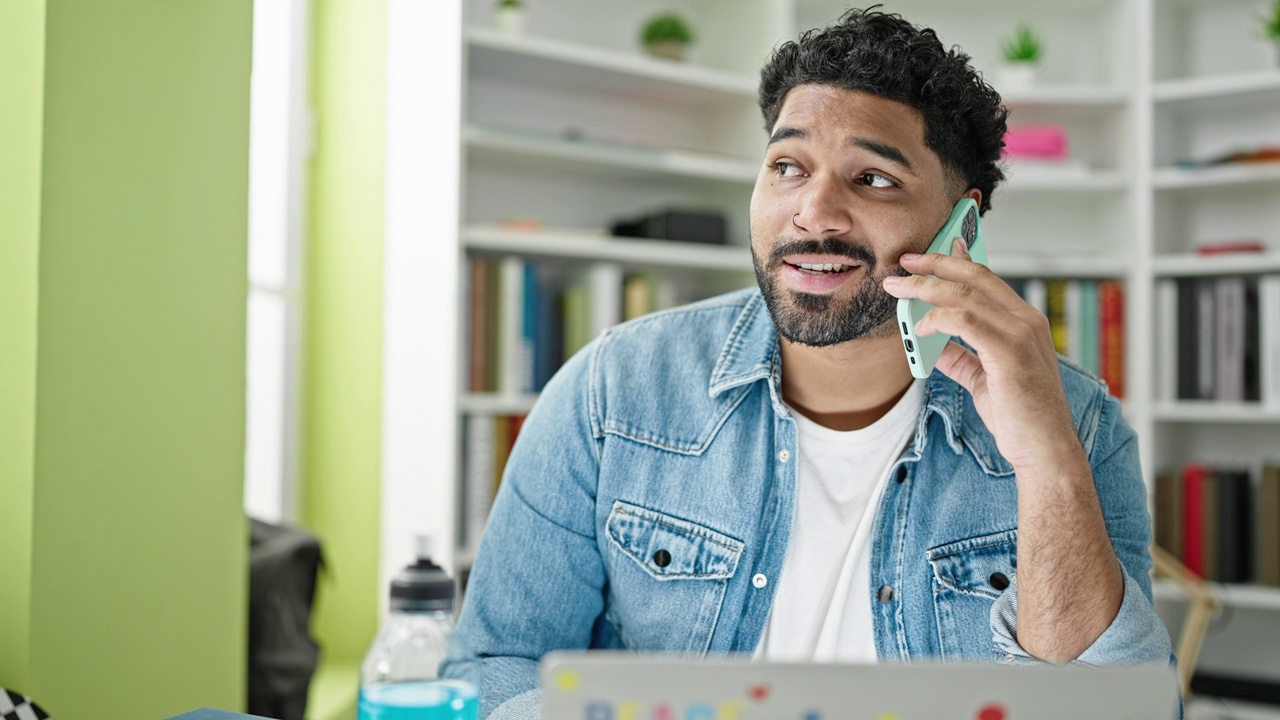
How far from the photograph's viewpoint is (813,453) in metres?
1.43

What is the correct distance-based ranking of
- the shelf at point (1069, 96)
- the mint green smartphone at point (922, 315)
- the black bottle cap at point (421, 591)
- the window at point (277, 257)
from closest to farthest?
the black bottle cap at point (421, 591)
the mint green smartphone at point (922, 315)
the window at point (277, 257)
the shelf at point (1069, 96)

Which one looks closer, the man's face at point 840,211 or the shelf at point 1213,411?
the man's face at point 840,211

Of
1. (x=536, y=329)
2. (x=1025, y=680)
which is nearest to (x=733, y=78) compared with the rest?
(x=536, y=329)

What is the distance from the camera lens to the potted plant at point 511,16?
2674 millimetres

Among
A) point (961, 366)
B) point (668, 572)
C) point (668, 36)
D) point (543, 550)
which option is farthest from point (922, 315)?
point (668, 36)

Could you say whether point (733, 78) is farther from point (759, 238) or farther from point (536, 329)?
point (759, 238)

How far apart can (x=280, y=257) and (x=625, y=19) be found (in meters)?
1.24

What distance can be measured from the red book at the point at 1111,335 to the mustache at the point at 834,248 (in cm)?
194

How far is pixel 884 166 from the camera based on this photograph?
139cm

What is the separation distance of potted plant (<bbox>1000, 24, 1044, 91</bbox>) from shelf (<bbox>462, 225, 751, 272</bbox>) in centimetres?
93

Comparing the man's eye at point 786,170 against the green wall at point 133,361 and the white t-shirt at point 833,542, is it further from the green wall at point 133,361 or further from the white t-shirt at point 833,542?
the green wall at point 133,361

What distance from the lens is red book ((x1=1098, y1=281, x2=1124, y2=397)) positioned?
120 inches

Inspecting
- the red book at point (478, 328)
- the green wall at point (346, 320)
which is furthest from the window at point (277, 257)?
the red book at point (478, 328)

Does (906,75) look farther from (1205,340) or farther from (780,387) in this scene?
(1205,340)
